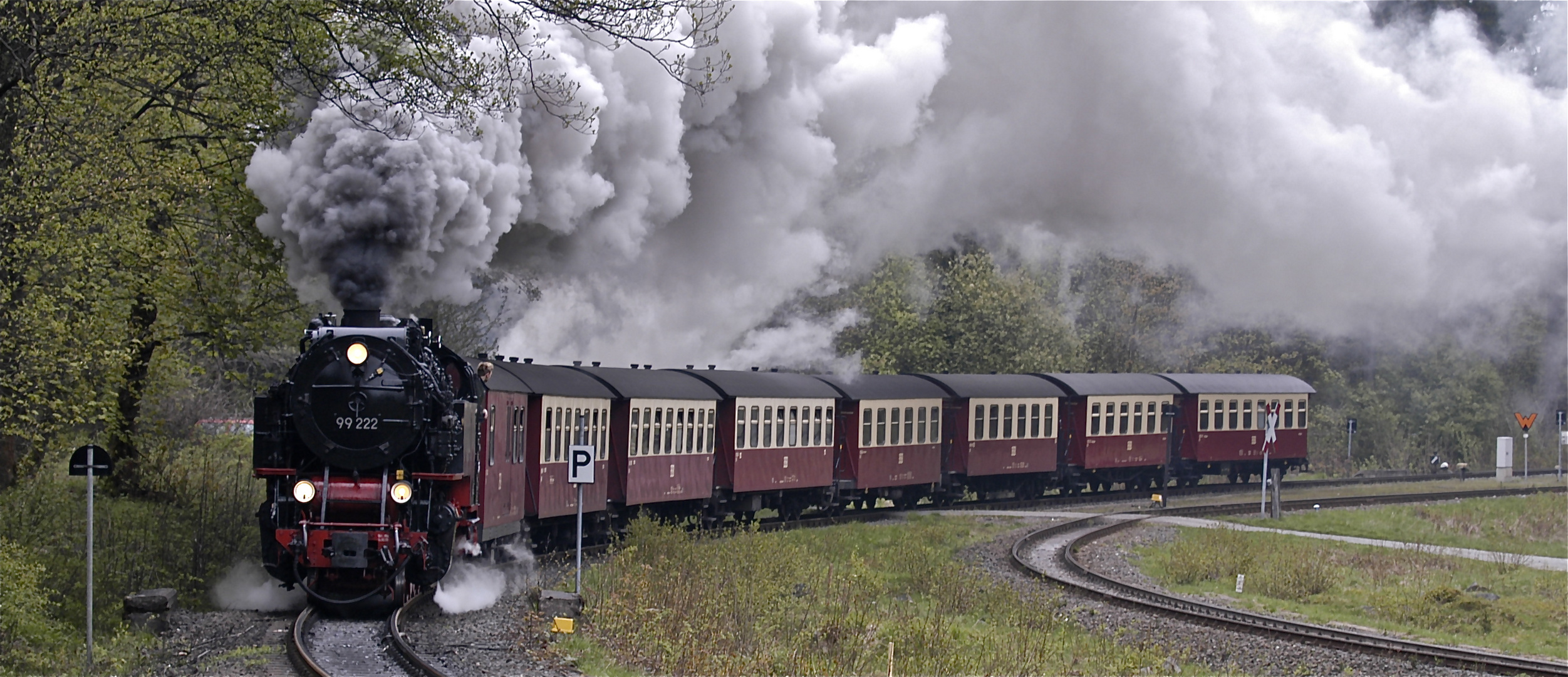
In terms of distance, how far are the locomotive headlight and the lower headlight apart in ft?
2.38

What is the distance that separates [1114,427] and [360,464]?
69.6 feet

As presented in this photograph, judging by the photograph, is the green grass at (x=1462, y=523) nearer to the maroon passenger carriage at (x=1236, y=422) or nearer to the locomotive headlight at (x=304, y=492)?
the maroon passenger carriage at (x=1236, y=422)

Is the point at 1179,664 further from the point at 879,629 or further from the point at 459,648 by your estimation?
the point at 459,648

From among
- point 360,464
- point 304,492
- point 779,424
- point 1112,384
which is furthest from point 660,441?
point 1112,384

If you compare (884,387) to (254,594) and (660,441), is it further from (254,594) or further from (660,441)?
(254,594)

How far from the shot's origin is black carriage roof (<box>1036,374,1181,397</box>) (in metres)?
30.0

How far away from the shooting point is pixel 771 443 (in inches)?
899

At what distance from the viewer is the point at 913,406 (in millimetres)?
26156

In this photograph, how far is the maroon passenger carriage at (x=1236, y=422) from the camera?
1288 inches

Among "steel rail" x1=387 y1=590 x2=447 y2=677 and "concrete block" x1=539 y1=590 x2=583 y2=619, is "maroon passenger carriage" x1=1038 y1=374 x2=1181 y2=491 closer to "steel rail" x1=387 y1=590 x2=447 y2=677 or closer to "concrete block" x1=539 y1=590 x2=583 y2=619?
"concrete block" x1=539 y1=590 x2=583 y2=619

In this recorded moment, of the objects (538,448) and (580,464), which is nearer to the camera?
(580,464)

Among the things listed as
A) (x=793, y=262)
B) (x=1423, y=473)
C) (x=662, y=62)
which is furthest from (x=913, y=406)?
(x=1423, y=473)

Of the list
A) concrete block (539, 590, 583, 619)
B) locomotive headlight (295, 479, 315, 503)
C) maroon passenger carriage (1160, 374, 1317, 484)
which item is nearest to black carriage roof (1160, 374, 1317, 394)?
maroon passenger carriage (1160, 374, 1317, 484)

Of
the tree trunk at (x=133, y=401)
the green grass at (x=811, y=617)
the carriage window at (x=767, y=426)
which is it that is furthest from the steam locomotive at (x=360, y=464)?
the carriage window at (x=767, y=426)
